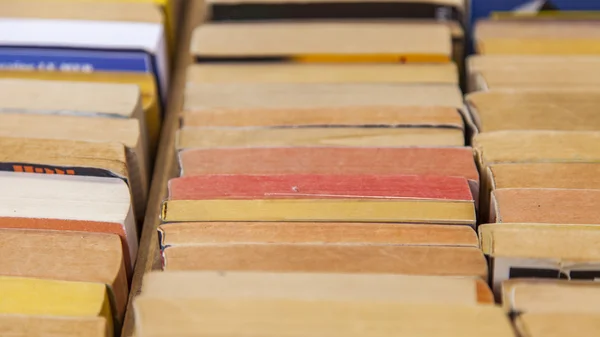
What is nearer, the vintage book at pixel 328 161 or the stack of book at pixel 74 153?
the stack of book at pixel 74 153

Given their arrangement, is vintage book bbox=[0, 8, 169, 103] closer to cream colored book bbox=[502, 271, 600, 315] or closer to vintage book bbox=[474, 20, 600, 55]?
vintage book bbox=[474, 20, 600, 55]

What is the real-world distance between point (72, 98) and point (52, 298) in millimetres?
284

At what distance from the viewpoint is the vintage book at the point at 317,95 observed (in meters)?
0.86

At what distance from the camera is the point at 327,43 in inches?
37.5

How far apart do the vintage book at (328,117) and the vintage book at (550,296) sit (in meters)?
0.24

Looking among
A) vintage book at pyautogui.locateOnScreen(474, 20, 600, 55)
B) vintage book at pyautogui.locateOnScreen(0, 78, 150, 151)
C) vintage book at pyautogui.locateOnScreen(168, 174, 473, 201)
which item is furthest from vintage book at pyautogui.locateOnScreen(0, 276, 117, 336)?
vintage book at pyautogui.locateOnScreen(474, 20, 600, 55)

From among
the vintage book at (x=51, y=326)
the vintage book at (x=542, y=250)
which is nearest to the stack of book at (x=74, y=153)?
the vintage book at (x=51, y=326)

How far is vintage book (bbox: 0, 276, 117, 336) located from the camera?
0.64 metres

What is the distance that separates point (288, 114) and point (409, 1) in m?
0.28

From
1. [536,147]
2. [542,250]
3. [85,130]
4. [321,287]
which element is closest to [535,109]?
[536,147]

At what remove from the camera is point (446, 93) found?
87 cm

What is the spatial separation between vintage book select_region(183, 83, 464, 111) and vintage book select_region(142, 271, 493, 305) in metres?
0.27

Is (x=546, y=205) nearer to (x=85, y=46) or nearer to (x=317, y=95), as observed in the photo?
(x=317, y=95)

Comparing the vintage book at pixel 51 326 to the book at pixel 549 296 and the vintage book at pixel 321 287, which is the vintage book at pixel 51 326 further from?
the book at pixel 549 296
